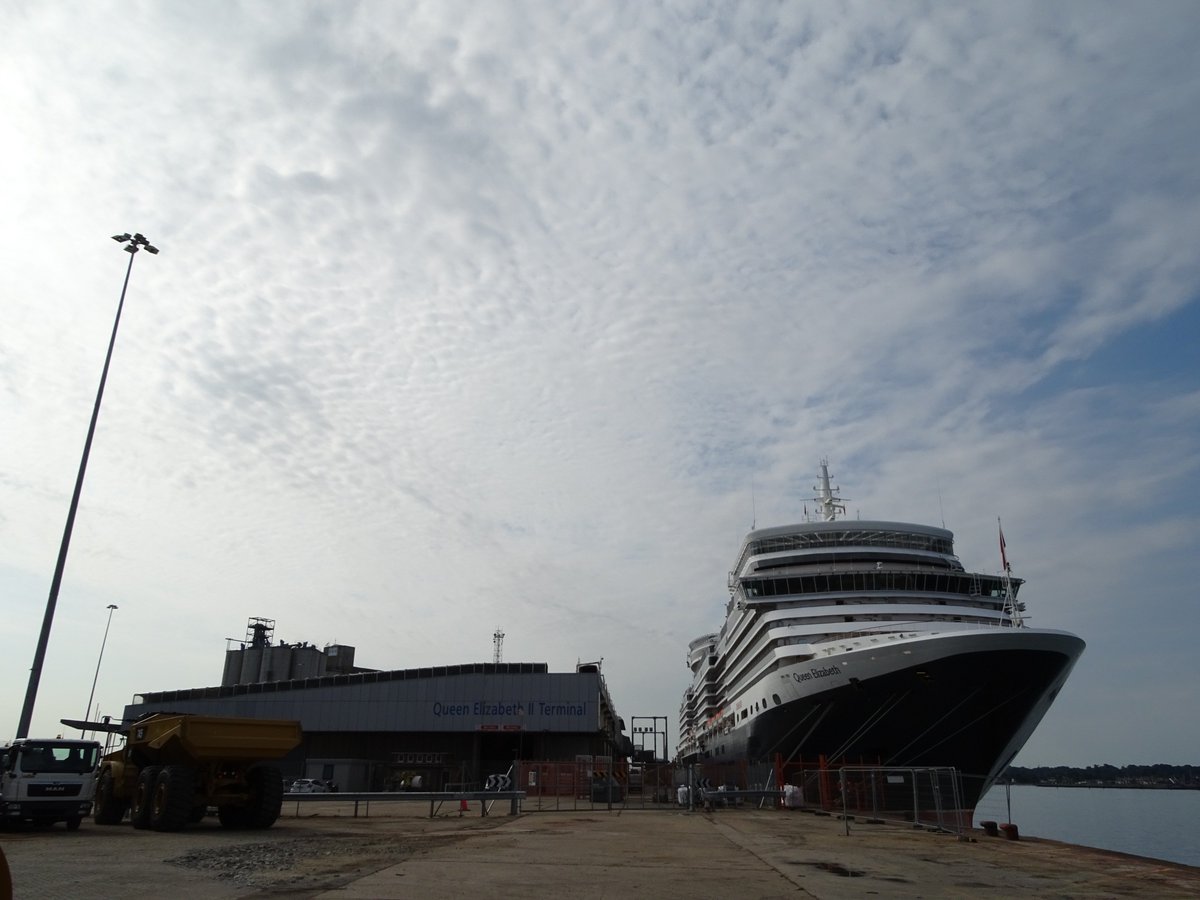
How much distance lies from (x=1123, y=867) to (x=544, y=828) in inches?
484

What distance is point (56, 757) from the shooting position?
684 inches

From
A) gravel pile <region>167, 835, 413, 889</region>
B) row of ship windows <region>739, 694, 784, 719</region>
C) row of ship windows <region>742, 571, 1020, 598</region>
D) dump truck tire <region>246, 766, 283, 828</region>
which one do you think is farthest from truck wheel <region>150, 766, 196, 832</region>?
row of ship windows <region>742, 571, 1020, 598</region>

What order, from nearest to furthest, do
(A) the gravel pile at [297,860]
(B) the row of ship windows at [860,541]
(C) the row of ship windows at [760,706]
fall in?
(A) the gravel pile at [297,860] < (C) the row of ship windows at [760,706] < (B) the row of ship windows at [860,541]

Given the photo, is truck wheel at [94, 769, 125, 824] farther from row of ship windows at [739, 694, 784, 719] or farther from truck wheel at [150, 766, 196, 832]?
row of ship windows at [739, 694, 784, 719]

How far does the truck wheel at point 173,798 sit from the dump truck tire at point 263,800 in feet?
4.62

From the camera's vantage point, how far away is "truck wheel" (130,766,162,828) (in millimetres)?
17266

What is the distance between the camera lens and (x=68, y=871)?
10391 mm

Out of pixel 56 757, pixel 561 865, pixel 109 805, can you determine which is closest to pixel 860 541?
pixel 561 865

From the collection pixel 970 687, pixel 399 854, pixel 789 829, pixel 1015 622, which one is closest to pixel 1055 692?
pixel 1015 622

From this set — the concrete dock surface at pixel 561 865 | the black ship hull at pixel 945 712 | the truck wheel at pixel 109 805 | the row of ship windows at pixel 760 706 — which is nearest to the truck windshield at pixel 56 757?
the concrete dock surface at pixel 561 865

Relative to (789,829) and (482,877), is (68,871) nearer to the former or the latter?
(482,877)

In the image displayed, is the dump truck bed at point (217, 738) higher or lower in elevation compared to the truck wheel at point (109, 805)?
higher

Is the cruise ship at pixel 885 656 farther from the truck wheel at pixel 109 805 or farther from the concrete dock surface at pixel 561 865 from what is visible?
the truck wheel at pixel 109 805

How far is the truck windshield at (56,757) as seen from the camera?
17078 millimetres
